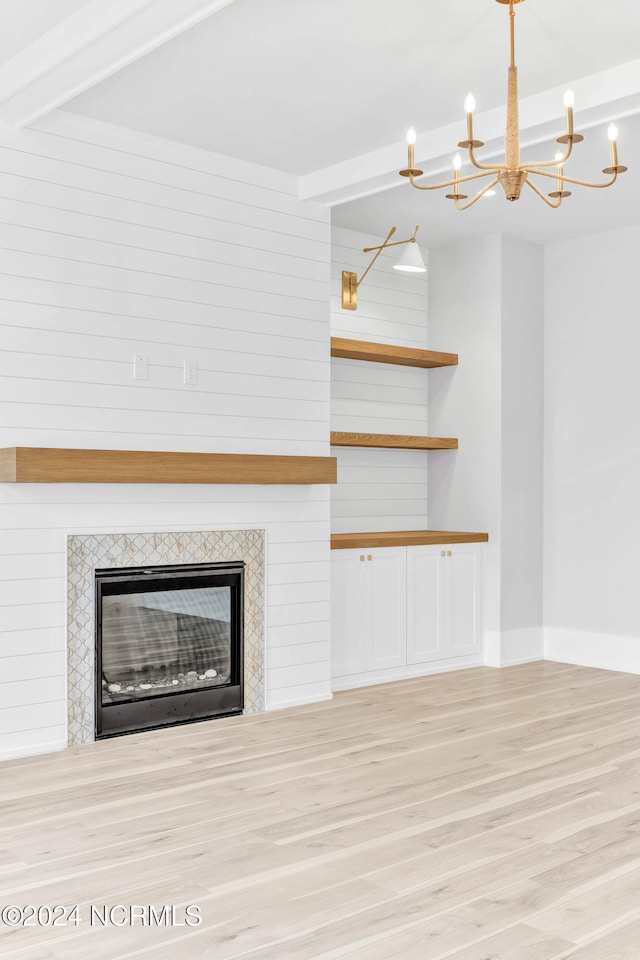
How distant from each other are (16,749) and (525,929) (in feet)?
7.86

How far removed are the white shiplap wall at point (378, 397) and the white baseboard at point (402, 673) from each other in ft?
3.14

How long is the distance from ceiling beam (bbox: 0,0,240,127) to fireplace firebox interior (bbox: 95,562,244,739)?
79.9 inches

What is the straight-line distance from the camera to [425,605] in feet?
18.9

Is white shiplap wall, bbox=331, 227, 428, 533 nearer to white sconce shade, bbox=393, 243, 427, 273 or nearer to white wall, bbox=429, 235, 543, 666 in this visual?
white wall, bbox=429, 235, 543, 666

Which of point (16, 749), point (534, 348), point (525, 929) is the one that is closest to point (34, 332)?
point (16, 749)

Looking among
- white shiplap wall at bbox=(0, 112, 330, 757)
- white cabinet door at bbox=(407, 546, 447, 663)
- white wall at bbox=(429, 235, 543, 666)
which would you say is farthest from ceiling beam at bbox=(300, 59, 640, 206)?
white cabinet door at bbox=(407, 546, 447, 663)

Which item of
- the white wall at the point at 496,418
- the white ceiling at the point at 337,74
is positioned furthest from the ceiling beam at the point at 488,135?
the white wall at the point at 496,418

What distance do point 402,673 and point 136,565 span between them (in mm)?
2020

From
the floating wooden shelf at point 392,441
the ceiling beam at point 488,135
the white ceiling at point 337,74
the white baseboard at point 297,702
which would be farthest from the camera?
the floating wooden shelf at point 392,441

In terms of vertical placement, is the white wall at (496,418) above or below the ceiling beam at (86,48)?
below

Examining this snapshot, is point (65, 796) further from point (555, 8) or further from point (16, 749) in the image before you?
point (555, 8)

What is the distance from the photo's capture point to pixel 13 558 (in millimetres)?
3949

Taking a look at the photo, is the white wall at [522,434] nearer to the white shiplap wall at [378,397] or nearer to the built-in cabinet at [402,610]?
the built-in cabinet at [402,610]

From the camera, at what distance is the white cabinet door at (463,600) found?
19.3ft
